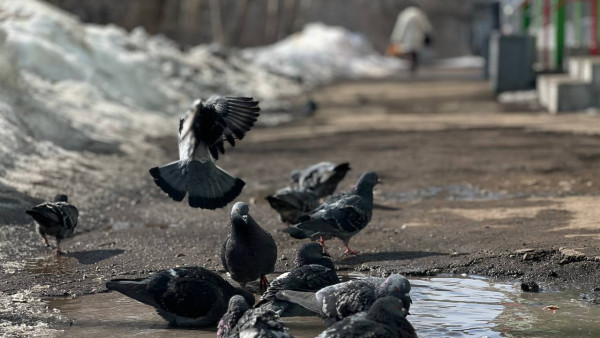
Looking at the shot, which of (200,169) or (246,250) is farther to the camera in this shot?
(200,169)

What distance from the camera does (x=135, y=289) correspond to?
6609mm

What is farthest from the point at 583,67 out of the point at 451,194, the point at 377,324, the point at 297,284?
the point at 377,324

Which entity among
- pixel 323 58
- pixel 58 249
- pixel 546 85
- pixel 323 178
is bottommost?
pixel 58 249

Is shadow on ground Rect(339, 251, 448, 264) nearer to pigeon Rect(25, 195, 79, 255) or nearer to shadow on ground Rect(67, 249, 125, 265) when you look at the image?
shadow on ground Rect(67, 249, 125, 265)

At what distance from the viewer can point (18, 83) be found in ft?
50.1

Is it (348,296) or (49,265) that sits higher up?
(348,296)

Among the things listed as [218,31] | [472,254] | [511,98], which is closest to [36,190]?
[472,254]

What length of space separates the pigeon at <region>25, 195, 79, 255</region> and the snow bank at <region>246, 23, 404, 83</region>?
2846 centimetres

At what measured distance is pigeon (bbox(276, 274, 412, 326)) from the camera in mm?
5957

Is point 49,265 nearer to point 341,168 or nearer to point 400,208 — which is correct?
point 341,168

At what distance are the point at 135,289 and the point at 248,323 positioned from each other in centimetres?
143

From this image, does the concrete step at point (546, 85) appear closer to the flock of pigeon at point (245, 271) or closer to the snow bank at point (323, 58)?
the flock of pigeon at point (245, 271)

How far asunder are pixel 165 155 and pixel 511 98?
475 inches

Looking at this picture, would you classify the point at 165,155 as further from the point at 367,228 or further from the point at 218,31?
the point at 218,31
